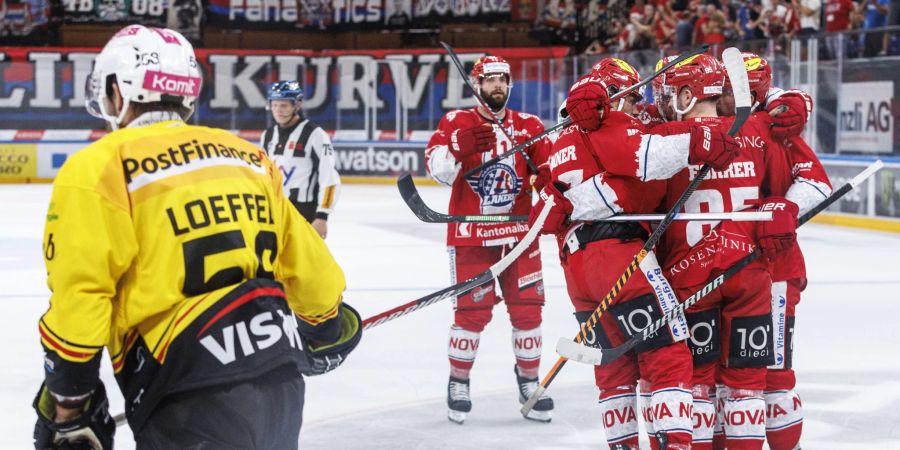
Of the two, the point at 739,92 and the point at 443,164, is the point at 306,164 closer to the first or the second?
the point at 443,164

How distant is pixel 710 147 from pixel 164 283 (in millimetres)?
1710

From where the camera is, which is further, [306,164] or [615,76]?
[306,164]

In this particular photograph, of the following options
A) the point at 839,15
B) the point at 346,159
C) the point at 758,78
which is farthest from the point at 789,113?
the point at 346,159

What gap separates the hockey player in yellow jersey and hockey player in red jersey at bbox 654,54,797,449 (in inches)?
63.6

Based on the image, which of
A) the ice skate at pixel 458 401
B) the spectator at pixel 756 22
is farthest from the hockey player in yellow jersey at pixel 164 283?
the spectator at pixel 756 22

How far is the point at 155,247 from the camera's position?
2053mm

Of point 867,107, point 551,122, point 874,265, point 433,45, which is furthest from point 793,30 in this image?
point 433,45

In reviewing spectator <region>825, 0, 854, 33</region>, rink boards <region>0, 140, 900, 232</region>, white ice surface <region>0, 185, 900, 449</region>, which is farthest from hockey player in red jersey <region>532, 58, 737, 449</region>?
rink boards <region>0, 140, 900, 232</region>

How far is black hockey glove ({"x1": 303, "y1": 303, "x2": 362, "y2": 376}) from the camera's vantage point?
2455mm

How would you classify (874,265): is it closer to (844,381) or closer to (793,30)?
(844,381)

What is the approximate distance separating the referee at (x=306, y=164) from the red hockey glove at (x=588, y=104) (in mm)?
2903

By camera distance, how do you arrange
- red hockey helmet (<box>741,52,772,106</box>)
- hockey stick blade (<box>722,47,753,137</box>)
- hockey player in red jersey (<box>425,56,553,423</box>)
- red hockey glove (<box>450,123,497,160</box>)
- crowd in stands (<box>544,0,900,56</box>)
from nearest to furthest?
1. hockey stick blade (<box>722,47,753,137</box>)
2. red hockey helmet (<box>741,52,772,106</box>)
3. red hockey glove (<box>450,123,497,160</box>)
4. hockey player in red jersey (<box>425,56,553,423</box>)
5. crowd in stands (<box>544,0,900,56</box>)

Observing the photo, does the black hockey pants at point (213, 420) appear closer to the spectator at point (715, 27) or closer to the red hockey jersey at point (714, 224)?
the red hockey jersey at point (714, 224)

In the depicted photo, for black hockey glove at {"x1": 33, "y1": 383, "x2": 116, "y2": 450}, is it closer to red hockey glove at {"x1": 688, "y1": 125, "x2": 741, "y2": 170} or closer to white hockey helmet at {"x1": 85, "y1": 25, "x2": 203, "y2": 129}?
white hockey helmet at {"x1": 85, "y1": 25, "x2": 203, "y2": 129}
